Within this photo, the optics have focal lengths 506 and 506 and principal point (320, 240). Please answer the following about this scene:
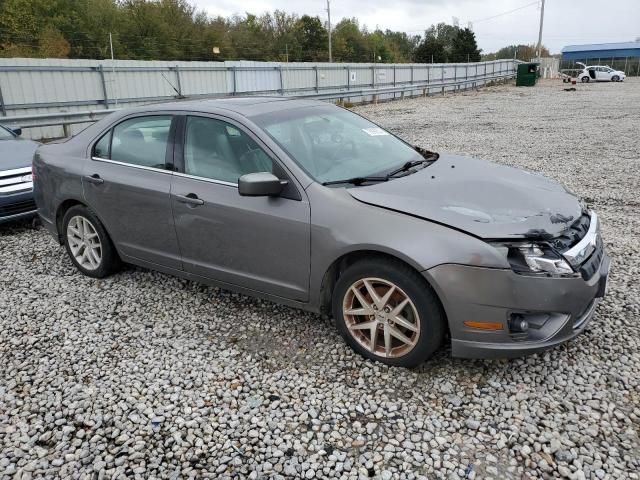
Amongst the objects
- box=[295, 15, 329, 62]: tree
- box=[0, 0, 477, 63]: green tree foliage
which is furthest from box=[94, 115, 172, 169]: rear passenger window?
box=[295, 15, 329, 62]: tree

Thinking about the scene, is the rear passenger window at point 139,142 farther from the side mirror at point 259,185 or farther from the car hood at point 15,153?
the car hood at point 15,153

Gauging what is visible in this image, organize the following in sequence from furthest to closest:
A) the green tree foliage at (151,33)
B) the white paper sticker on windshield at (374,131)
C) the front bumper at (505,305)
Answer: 1. the green tree foliage at (151,33)
2. the white paper sticker on windshield at (374,131)
3. the front bumper at (505,305)

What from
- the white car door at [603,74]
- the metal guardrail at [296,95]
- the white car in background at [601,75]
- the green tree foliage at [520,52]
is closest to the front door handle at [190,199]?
the metal guardrail at [296,95]

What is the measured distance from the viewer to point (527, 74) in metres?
37.5

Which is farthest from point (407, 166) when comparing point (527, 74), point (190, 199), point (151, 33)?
point (151, 33)

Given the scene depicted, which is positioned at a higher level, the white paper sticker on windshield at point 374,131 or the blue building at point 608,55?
the blue building at point 608,55

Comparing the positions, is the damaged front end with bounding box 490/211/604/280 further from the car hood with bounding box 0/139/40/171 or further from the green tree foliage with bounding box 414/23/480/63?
the green tree foliage with bounding box 414/23/480/63

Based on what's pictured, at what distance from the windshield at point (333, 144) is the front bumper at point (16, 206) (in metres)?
4.06

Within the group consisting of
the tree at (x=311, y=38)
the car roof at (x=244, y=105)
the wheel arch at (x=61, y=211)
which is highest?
the tree at (x=311, y=38)

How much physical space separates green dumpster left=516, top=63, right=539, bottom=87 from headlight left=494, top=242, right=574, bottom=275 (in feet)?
129

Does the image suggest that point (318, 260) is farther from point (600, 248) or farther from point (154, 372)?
point (600, 248)

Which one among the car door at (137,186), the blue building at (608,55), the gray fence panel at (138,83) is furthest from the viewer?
the blue building at (608,55)

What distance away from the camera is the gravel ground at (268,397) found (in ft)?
8.16

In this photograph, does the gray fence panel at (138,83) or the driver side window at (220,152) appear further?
the gray fence panel at (138,83)
